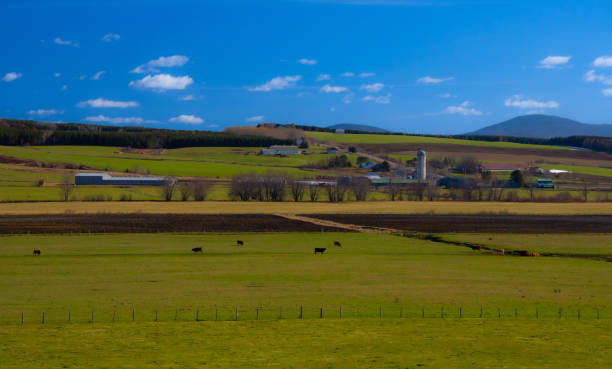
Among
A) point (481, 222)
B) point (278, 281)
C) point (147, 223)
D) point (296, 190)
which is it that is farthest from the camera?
point (296, 190)

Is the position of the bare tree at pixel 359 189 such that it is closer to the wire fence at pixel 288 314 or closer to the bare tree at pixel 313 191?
the bare tree at pixel 313 191

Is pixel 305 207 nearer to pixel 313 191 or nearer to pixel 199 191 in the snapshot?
pixel 313 191

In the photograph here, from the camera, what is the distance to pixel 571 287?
39.2 m

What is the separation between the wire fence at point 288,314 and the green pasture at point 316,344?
34.6 inches

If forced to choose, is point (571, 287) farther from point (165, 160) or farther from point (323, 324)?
point (165, 160)

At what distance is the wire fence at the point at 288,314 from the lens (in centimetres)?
3030

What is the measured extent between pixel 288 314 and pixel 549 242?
40989mm

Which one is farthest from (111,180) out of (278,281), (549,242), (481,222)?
(278,281)

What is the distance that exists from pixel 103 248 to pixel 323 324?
31.4 metres

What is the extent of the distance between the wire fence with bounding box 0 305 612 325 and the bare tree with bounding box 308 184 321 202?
9044 centimetres

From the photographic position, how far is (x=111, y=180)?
13350 cm

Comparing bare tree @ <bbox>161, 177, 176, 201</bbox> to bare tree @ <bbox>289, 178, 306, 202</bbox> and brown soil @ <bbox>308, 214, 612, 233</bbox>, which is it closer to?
bare tree @ <bbox>289, 178, 306, 202</bbox>

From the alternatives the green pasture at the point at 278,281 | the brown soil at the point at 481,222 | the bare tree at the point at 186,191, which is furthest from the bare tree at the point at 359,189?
the green pasture at the point at 278,281

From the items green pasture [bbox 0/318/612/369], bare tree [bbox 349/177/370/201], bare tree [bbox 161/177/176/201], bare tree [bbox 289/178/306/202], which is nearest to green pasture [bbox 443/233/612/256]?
green pasture [bbox 0/318/612/369]
